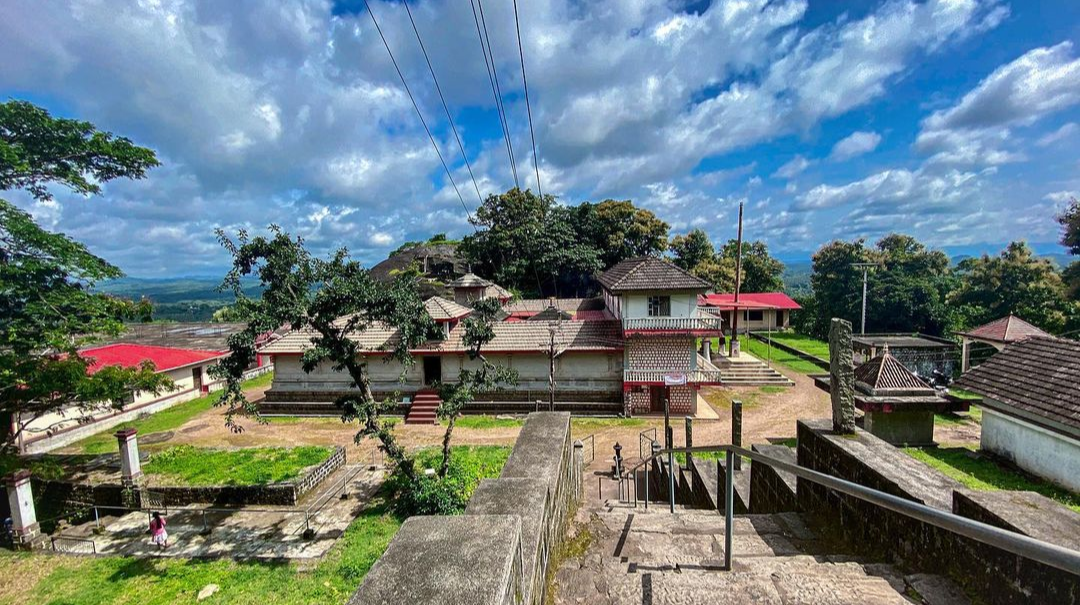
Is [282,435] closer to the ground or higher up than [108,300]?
closer to the ground

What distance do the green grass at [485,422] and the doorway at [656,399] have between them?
5771mm

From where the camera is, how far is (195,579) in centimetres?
862

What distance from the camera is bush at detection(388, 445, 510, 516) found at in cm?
1017

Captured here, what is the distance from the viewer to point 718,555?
163 inches

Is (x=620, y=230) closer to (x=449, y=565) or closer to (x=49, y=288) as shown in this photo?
(x=49, y=288)

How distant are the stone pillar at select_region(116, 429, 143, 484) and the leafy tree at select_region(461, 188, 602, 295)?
2771 cm

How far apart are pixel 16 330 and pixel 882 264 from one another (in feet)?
188

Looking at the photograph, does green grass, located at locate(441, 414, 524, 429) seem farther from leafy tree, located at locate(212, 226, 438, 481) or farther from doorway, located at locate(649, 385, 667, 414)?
leafy tree, located at locate(212, 226, 438, 481)

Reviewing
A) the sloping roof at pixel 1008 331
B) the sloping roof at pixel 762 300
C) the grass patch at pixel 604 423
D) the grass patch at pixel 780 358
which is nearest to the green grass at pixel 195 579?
the grass patch at pixel 604 423

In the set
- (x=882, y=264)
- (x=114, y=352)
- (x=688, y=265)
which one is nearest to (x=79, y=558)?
(x=114, y=352)

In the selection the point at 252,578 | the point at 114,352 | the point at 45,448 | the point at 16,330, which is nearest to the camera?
the point at 252,578

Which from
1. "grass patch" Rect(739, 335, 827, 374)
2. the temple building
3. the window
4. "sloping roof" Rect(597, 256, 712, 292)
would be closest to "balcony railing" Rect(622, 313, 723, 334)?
the temple building

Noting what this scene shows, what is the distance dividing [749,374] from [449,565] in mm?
24394

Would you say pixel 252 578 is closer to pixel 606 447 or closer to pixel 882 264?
pixel 606 447
